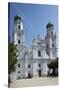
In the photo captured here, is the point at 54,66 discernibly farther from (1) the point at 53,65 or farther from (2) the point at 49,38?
(2) the point at 49,38

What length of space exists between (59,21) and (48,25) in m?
0.15

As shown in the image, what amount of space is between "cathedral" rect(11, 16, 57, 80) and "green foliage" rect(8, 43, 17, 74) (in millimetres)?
33

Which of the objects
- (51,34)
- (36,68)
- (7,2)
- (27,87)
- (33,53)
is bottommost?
(27,87)

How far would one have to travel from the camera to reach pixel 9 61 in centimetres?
243

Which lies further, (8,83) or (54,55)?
(54,55)

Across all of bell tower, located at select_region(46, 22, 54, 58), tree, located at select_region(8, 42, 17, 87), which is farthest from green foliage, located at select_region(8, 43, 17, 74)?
bell tower, located at select_region(46, 22, 54, 58)

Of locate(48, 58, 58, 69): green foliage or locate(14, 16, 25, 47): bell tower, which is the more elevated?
locate(14, 16, 25, 47): bell tower

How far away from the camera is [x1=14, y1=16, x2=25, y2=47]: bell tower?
8.09ft

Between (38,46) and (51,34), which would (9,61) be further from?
(51,34)

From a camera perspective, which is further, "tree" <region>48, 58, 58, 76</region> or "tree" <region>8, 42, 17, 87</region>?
"tree" <region>48, 58, 58, 76</region>

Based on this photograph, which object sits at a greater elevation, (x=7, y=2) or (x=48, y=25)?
(x=7, y=2)

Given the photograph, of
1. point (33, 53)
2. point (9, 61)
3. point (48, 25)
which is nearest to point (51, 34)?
point (48, 25)

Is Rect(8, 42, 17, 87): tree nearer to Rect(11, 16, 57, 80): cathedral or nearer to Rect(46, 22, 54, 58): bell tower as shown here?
Rect(11, 16, 57, 80): cathedral

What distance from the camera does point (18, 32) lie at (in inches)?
97.5
